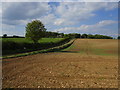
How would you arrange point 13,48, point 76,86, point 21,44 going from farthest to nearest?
point 21,44
point 13,48
point 76,86

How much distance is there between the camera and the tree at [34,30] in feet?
100

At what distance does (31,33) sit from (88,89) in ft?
92.2

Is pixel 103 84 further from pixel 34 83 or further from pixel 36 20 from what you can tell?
pixel 36 20

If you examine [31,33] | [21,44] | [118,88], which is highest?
[31,33]

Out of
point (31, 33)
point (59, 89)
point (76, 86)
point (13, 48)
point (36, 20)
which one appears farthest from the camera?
point (36, 20)

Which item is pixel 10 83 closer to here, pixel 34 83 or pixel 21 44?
pixel 34 83

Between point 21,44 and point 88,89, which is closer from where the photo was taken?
point 88,89

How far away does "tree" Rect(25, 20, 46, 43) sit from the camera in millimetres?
30531

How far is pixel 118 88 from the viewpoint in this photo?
481 cm

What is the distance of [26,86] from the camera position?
488 centimetres

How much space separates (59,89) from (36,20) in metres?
30.9

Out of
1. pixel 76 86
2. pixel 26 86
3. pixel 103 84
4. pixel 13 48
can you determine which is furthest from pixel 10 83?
pixel 13 48

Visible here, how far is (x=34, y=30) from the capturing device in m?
30.9

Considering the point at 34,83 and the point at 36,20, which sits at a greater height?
the point at 36,20
